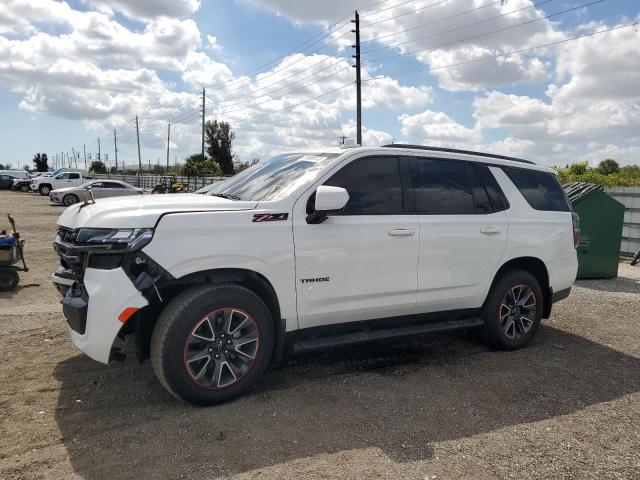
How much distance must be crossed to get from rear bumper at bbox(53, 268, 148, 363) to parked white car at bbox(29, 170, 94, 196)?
32959 millimetres

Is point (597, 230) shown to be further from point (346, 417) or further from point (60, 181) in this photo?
point (60, 181)

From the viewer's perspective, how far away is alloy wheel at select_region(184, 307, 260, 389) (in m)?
3.69

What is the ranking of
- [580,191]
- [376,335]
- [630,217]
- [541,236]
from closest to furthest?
[376,335], [541,236], [580,191], [630,217]

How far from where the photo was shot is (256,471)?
3066 mm

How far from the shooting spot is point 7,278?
754 centimetres

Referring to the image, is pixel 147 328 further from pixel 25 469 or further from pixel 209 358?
pixel 25 469

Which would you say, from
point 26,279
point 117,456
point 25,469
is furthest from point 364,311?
point 26,279

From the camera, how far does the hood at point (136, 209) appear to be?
3.55m

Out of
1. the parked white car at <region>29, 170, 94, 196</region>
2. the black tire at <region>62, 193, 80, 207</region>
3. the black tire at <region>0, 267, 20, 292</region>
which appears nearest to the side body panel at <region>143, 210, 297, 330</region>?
the black tire at <region>0, 267, 20, 292</region>

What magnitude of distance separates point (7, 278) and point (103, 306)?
16.6ft

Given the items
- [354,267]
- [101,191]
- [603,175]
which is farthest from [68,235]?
[603,175]

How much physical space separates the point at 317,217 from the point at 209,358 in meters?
1.29

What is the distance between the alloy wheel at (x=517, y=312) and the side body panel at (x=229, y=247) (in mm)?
2350

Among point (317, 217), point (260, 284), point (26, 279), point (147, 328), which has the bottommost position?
point (26, 279)
